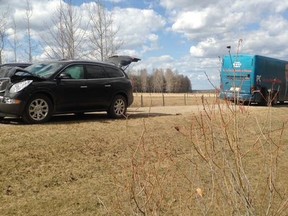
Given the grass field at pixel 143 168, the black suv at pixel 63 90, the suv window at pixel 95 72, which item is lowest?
the grass field at pixel 143 168

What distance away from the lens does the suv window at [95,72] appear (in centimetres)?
1245

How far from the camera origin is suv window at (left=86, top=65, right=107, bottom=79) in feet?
40.8

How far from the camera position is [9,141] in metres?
8.98

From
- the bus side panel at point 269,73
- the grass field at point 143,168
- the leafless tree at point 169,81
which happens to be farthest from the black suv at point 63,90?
the leafless tree at point 169,81

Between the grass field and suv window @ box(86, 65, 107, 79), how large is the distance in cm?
127

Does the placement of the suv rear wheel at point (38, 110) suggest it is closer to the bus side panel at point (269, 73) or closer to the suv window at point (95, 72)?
the suv window at point (95, 72)

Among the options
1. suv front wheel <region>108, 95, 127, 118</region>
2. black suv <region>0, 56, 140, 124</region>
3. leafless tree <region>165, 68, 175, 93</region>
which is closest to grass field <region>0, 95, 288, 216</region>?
black suv <region>0, 56, 140, 124</region>

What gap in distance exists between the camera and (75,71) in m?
12.1

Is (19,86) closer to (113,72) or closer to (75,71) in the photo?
(75,71)

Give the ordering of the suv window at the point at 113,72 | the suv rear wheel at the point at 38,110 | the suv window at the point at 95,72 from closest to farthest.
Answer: the suv rear wheel at the point at 38,110 < the suv window at the point at 95,72 < the suv window at the point at 113,72

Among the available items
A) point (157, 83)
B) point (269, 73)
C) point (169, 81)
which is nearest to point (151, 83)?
point (157, 83)

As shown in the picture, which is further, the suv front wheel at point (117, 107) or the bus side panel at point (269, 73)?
the bus side panel at point (269, 73)

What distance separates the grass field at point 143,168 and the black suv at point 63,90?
504mm

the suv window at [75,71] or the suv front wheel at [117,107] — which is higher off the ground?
the suv window at [75,71]
